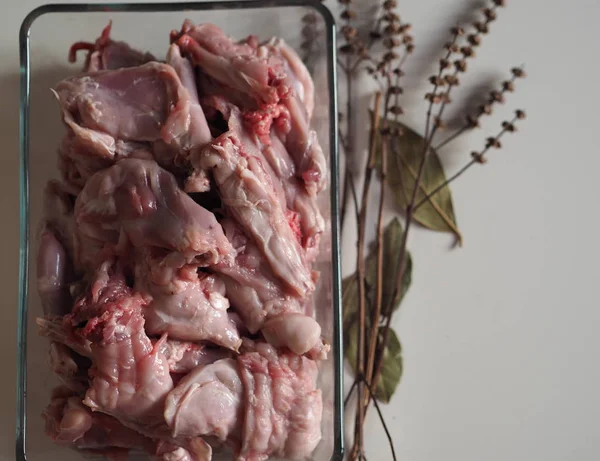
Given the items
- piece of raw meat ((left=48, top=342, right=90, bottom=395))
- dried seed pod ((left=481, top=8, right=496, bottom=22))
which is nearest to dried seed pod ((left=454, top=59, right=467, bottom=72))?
dried seed pod ((left=481, top=8, right=496, bottom=22))

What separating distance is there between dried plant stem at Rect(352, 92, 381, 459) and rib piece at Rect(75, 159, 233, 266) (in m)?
0.37

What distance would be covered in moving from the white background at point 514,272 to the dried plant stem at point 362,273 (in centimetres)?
4

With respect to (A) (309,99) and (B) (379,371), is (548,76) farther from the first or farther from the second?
(B) (379,371)

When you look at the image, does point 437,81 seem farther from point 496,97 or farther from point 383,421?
point 383,421

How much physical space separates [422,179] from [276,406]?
58 cm

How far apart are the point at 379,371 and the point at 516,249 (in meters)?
0.39

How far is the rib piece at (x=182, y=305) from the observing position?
0.94m

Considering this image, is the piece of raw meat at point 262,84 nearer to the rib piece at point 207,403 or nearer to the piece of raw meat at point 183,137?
the piece of raw meat at point 183,137

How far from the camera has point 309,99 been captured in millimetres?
1118

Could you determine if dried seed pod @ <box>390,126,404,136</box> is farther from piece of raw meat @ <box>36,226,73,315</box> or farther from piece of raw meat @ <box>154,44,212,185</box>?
piece of raw meat @ <box>36,226,73,315</box>

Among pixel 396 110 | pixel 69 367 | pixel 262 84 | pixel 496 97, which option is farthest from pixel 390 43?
pixel 69 367

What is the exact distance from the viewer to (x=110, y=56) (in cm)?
108

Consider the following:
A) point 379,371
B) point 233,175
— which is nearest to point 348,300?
point 379,371

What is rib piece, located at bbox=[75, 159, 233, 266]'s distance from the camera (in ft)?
3.05
